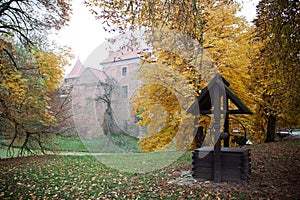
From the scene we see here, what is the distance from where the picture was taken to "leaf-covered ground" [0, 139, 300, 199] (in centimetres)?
458

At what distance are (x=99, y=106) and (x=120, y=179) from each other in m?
9.46

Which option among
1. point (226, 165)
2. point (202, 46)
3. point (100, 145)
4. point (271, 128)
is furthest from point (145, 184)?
point (100, 145)

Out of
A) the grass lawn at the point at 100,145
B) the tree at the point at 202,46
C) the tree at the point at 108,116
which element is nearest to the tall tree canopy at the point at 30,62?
the tree at the point at 202,46

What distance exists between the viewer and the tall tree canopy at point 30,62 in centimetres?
873

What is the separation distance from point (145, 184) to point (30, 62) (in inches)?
303

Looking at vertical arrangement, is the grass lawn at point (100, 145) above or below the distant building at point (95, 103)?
below

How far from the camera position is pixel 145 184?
5508 millimetres

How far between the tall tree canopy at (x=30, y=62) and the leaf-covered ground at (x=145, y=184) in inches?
94.6

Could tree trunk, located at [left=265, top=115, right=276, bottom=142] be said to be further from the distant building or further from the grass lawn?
the grass lawn

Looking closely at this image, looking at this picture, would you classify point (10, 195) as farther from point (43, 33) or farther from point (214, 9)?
point (214, 9)

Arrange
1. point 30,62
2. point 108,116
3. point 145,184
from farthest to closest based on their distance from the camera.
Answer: point 108,116, point 30,62, point 145,184

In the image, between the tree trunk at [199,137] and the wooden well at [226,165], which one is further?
the tree trunk at [199,137]

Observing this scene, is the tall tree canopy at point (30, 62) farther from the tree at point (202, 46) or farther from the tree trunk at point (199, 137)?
the tree trunk at point (199, 137)

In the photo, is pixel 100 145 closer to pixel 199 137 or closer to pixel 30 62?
pixel 30 62
